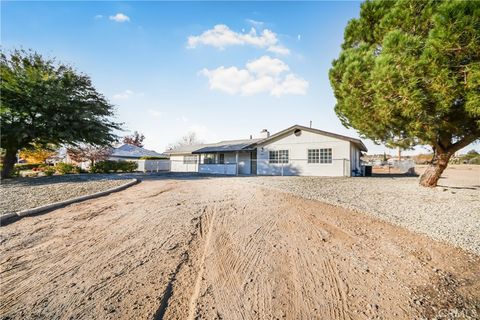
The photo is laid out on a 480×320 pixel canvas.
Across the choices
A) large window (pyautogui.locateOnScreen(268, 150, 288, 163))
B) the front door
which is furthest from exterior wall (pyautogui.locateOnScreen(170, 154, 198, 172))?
large window (pyautogui.locateOnScreen(268, 150, 288, 163))

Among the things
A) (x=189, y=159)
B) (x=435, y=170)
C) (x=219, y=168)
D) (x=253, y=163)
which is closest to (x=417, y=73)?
(x=435, y=170)

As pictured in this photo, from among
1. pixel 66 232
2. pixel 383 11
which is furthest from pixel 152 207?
pixel 383 11

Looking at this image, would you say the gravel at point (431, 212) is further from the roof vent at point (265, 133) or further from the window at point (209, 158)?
the roof vent at point (265, 133)

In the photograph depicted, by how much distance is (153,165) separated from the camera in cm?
2484

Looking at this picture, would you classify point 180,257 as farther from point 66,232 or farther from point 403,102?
point 403,102

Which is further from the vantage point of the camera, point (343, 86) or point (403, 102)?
point (343, 86)

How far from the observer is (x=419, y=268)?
317cm

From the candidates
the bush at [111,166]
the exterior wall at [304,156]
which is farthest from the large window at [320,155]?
the bush at [111,166]

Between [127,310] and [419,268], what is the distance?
3982 mm

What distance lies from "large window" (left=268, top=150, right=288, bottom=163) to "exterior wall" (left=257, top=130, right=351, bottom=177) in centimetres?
27

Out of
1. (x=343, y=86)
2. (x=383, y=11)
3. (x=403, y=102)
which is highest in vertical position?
(x=383, y=11)

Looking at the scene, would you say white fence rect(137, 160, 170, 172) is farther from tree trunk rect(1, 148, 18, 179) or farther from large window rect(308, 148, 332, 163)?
large window rect(308, 148, 332, 163)

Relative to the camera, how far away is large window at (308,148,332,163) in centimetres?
1695

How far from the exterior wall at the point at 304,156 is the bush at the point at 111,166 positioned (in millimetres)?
13362
